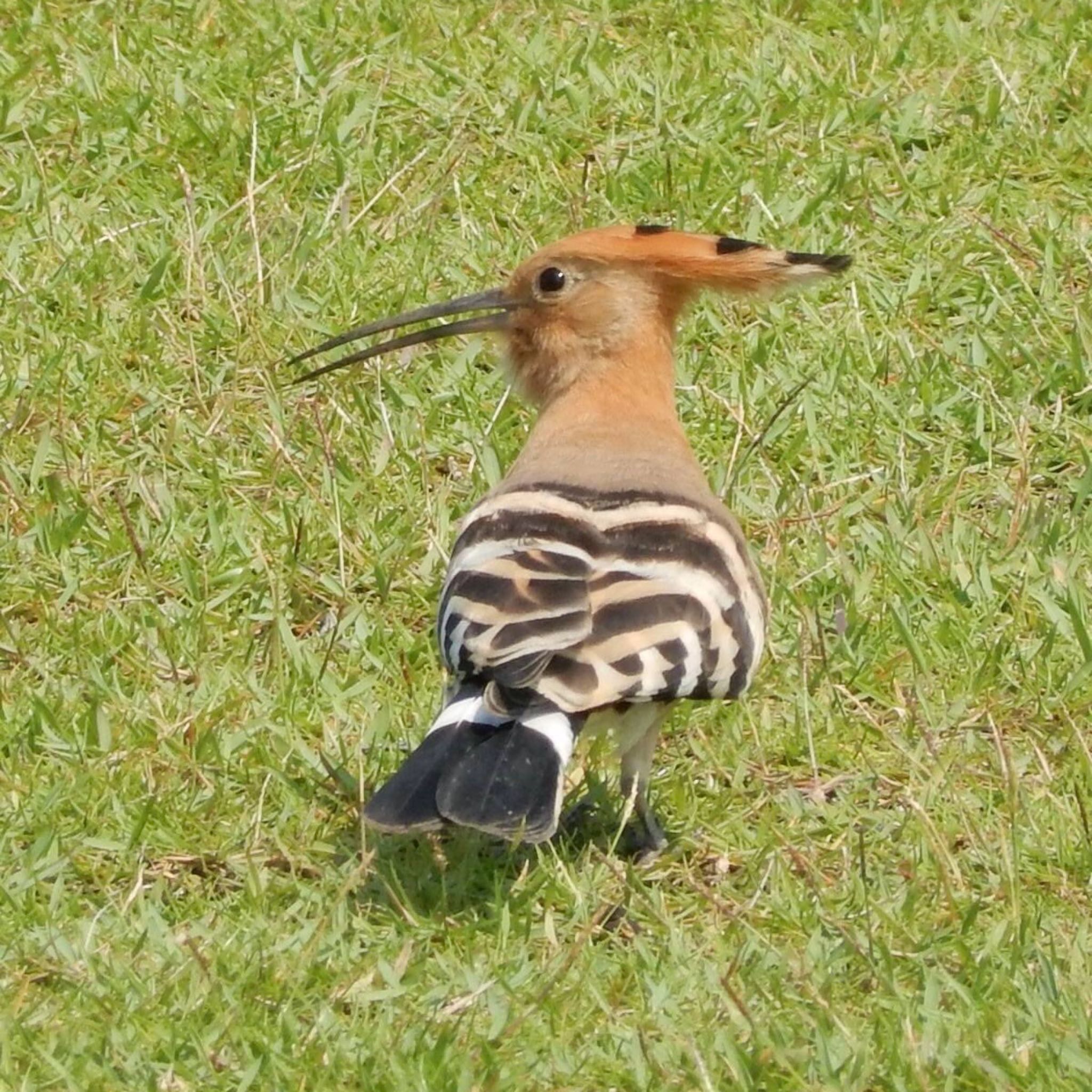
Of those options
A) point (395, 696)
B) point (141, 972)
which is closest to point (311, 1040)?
point (141, 972)

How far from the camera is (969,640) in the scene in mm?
4461

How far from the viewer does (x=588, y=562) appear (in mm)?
3734

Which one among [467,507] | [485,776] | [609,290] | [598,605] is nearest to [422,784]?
[485,776]

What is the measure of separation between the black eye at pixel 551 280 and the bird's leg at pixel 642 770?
3.17ft

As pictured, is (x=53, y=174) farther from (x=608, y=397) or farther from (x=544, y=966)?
(x=544, y=966)

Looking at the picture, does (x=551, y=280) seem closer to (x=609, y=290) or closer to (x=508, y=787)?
(x=609, y=290)

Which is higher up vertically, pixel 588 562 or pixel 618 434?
pixel 588 562

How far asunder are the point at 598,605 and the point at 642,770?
412 millimetres

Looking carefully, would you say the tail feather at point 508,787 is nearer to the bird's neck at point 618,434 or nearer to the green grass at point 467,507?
the green grass at point 467,507

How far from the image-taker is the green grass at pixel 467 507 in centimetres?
342

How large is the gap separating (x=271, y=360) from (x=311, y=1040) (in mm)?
2156

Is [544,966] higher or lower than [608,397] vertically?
lower

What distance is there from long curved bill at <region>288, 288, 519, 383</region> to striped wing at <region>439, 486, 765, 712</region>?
0.71m

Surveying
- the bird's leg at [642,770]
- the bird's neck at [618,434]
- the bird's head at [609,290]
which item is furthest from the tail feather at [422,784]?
the bird's head at [609,290]
